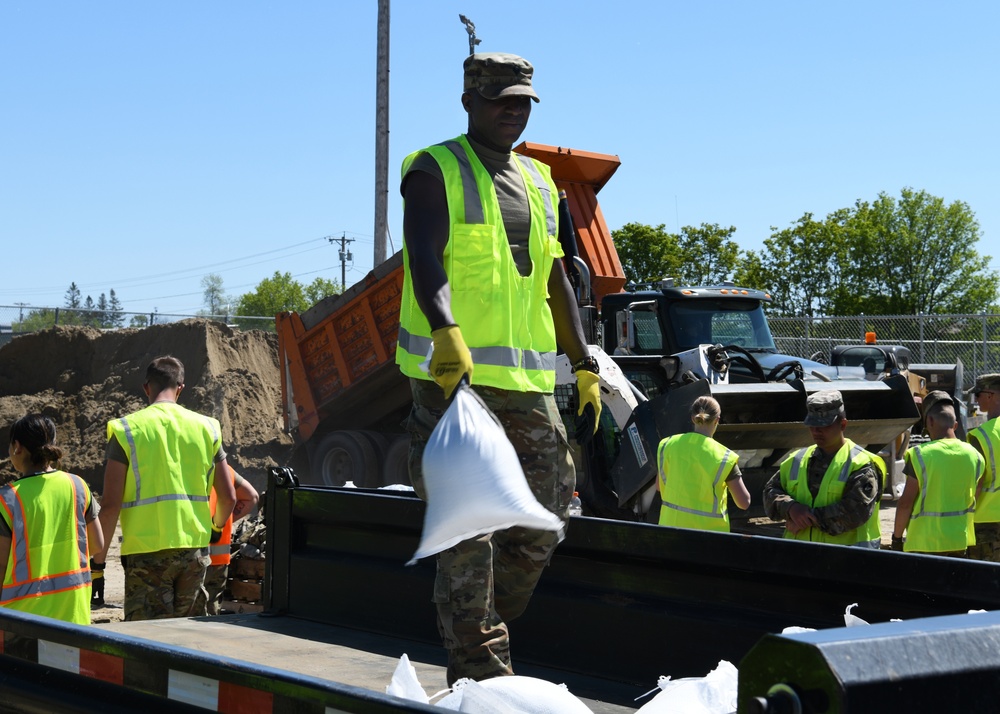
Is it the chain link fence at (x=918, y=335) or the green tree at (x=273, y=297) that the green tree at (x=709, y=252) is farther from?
the green tree at (x=273, y=297)

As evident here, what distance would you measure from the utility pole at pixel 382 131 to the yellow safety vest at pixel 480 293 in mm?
15532

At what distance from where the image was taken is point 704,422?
6.66 metres

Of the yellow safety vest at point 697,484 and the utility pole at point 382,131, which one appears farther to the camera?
the utility pole at point 382,131

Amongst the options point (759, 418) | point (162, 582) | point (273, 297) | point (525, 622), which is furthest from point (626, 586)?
point (273, 297)

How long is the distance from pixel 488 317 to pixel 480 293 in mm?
69

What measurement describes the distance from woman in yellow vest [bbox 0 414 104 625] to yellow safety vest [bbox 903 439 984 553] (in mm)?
4314

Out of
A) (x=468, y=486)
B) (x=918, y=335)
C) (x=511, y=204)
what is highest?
(x=918, y=335)

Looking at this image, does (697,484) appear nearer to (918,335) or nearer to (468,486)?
(468,486)

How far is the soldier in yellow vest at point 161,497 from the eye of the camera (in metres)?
5.22

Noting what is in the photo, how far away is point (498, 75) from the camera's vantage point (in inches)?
128

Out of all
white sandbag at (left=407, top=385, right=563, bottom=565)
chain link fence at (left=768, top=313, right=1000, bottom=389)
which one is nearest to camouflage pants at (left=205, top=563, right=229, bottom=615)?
white sandbag at (left=407, top=385, right=563, bottom=565)

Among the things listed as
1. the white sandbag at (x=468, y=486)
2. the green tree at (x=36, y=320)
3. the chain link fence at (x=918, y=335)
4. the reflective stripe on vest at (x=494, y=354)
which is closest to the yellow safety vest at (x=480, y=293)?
the reflective stripe on vest at (x=494, y=354)

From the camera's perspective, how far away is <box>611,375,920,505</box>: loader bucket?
9.01 metres

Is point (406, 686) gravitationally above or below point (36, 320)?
below
